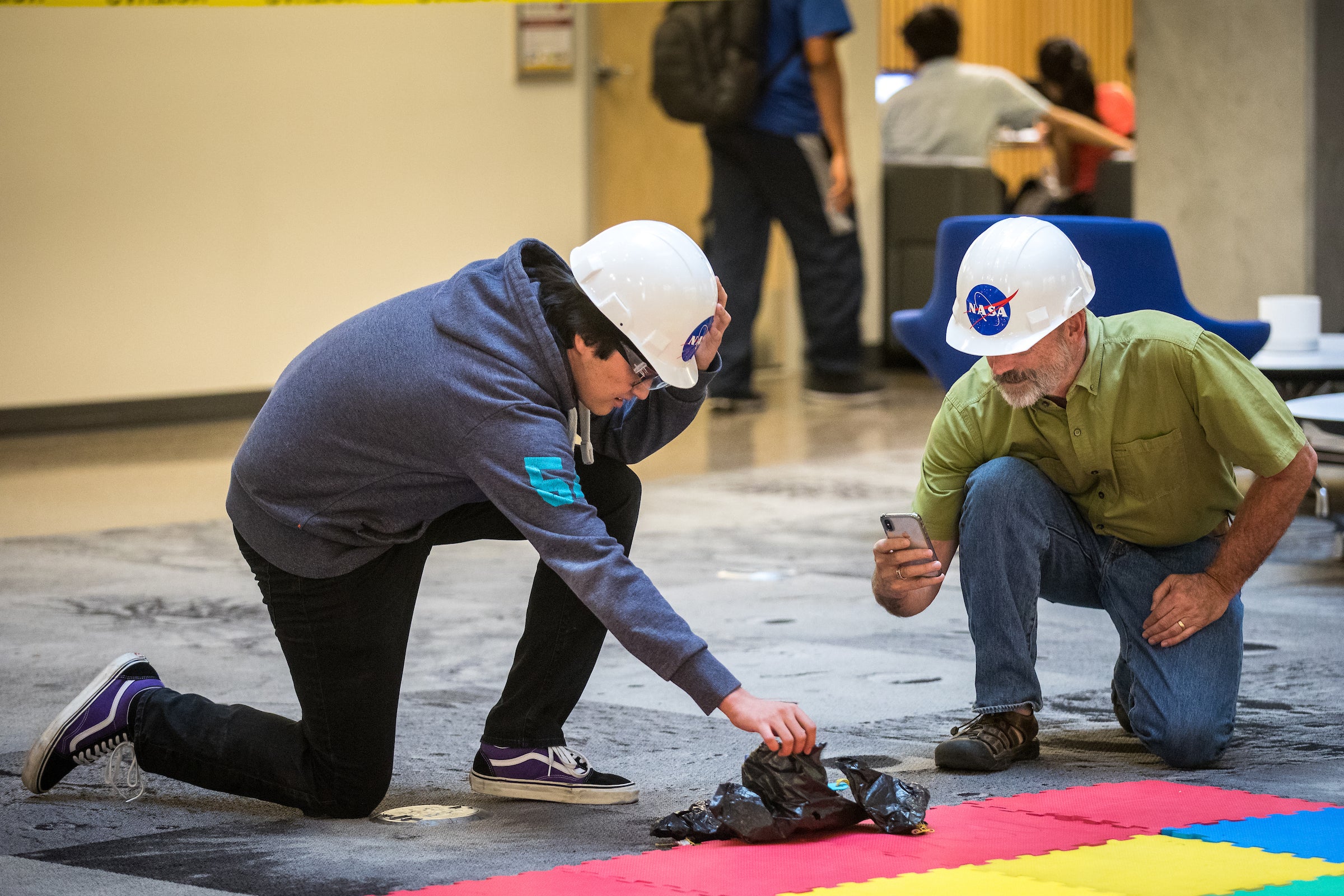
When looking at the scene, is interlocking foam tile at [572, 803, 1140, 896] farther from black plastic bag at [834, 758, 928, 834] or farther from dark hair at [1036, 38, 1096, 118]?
dark hair at [1036, 38, 1096, 118]

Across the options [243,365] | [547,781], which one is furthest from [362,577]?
[243,365]

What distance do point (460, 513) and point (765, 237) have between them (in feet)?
16.0

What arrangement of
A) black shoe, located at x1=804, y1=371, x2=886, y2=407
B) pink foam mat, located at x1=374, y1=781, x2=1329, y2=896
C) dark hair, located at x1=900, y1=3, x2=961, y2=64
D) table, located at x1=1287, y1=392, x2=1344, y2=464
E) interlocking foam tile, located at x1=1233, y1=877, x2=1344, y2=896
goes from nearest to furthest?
1. interlocking foam tile, located at x1=1233, y1=877, x2=1344, y2=896
2. pink foam mat, located at x1=374, y1=781, x2=1329, y2=896
3. table, located at x1=1287, y1=392, x2=1344, y2=464
4. black shoe, located at x1=804, y1=371, x2=886, y2=407
5. dark hair, located at x1=900, y1=3, x2=961, y2=64

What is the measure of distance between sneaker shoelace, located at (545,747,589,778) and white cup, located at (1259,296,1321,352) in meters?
2.65

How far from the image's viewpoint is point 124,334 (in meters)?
6.97

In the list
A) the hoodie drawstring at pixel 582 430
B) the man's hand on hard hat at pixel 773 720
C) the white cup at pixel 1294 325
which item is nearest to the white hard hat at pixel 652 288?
the hoodie drawstring at pixel 582 430

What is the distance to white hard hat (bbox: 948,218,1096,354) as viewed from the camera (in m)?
2.58

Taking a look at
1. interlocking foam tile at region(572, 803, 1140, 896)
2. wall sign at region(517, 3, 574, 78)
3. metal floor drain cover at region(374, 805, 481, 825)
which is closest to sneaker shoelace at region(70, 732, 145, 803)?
metal floor drain cover at region(374, 805, 481, 825)

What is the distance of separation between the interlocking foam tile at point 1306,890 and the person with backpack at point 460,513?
537mm

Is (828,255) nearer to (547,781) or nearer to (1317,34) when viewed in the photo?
(1317,34)

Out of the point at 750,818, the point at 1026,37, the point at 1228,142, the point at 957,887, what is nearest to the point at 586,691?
the point at 750,818

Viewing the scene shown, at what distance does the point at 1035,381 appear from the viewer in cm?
259

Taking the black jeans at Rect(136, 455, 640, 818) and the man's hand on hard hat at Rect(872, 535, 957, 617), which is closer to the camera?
the black jeans at Rect(136, 455, 640, 818)

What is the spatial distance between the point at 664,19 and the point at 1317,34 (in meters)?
2.50
